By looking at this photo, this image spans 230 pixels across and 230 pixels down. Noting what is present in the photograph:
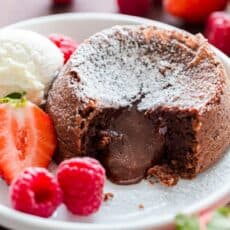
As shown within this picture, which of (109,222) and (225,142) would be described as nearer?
(109,222)

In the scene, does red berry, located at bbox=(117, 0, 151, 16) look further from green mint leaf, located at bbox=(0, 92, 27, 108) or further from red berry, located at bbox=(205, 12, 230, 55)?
green mint leaf, located at bbox=(0, 92, 27, 108)

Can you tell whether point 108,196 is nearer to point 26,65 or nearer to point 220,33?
point 26,65

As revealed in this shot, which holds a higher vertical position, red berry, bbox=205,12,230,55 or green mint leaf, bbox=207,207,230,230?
green mint leaf, bbox=207,207,230,230

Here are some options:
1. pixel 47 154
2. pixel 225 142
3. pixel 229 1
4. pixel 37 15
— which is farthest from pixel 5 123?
pixel 229 1

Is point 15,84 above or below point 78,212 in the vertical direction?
above

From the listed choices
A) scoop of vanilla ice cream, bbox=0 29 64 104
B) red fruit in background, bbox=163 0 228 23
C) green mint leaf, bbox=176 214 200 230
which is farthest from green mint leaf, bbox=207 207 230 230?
red fruit in background, bbox=163 0 228 23

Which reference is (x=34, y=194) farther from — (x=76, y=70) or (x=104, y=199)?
(x=76, y=70)

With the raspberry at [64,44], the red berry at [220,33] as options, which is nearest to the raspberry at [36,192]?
the raspberry at [64,44]

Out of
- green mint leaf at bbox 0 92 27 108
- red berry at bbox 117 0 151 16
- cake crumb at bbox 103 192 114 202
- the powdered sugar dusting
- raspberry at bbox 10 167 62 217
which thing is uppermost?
the powdered sugar dusting
